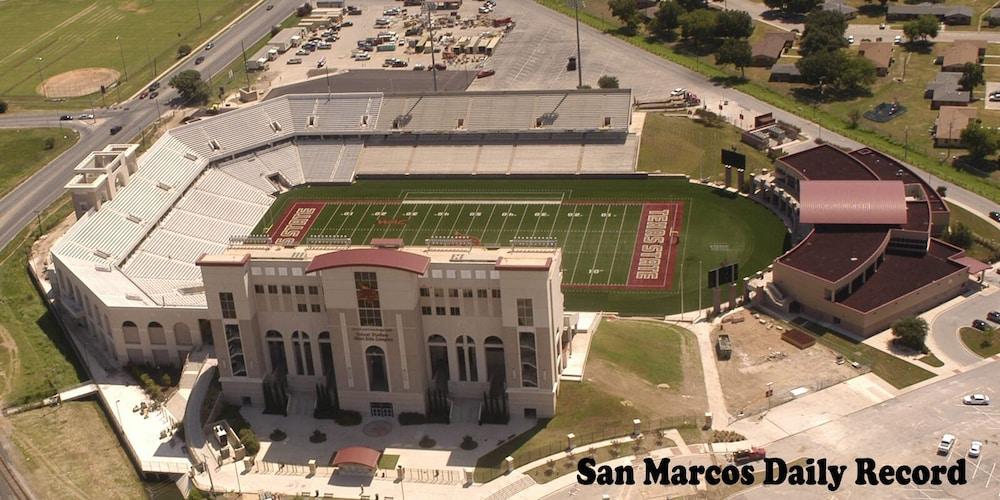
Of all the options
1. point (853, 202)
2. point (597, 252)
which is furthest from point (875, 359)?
point (597, 252)

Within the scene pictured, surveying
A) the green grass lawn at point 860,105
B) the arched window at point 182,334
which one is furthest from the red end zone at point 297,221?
the green grass lawn at point 860,105

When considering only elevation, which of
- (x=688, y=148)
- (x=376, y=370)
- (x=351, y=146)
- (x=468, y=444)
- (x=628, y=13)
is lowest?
(x=468, y=444)

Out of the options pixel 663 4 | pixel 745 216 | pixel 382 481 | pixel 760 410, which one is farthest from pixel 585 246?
pixel 663 4

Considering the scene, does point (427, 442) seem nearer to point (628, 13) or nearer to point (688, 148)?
point (688, 148)

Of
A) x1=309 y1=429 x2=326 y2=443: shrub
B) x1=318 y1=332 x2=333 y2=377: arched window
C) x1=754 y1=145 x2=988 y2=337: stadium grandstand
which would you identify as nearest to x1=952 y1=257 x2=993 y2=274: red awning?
x1=754 y1=145 x2=988 y2=337: stadium grandstand

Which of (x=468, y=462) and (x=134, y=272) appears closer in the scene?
(x=468, y=462)

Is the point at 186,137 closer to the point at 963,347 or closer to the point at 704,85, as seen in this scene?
the point at 704,85

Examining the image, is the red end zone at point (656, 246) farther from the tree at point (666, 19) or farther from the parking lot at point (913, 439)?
the tree at point (666, 19)
